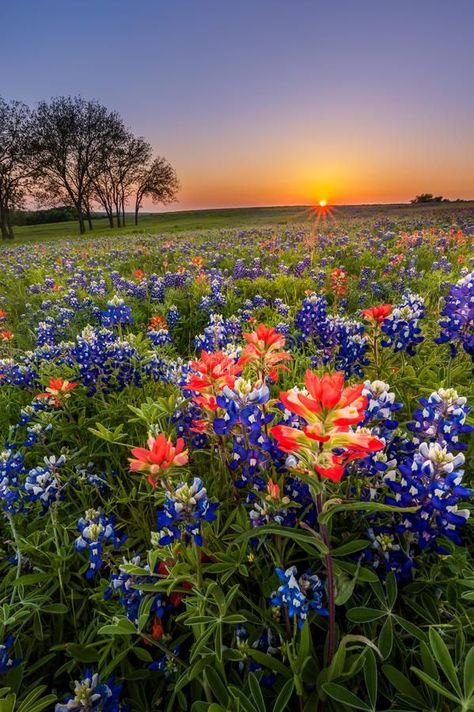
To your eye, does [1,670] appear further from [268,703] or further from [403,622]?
[403,622]

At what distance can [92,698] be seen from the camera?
1282 millimetres

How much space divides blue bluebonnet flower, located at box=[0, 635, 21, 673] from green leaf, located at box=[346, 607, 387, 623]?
1.31 meters

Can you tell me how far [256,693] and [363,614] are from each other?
0.41 metres

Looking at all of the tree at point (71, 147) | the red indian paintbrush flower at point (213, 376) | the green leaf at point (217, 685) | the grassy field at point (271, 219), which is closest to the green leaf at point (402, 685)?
the green leaf at point (217, 685)

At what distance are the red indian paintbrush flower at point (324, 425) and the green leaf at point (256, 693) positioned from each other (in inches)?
28.8

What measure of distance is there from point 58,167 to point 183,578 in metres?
49.8

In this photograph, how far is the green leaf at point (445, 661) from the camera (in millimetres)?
1014

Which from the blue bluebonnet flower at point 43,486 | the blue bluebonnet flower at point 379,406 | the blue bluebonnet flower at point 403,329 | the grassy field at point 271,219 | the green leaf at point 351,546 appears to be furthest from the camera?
the grassy field at point 271,219

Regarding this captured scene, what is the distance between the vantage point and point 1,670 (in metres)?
1.49

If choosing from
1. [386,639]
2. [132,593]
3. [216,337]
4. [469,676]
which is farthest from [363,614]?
[216,337]

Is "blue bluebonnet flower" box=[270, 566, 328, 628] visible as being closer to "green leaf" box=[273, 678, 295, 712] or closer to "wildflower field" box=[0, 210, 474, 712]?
"wildflower field" box=[0, 210, 474, 712]

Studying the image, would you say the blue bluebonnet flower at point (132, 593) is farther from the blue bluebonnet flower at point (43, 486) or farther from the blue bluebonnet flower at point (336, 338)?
the blue bluebonnet flower at point (336, 338)

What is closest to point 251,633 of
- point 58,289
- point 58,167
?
point 58,289

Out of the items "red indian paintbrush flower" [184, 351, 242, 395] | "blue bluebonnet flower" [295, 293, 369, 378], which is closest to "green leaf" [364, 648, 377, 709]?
"red indian paintbrush flower" [184, 351, 242, 395]
